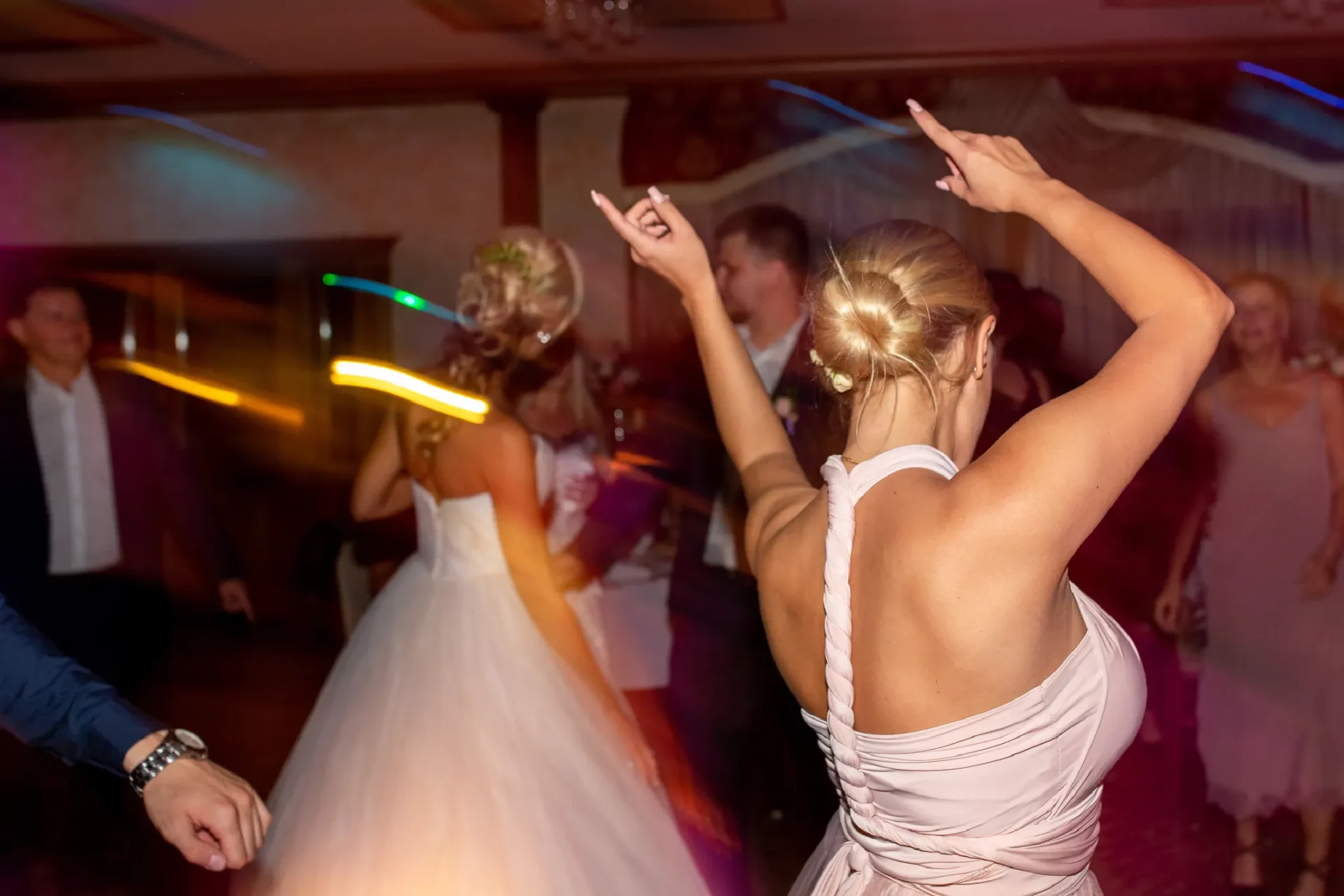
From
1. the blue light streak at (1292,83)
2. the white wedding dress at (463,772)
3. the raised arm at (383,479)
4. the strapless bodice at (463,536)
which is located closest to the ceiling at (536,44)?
the blue light streak at (1292,83)

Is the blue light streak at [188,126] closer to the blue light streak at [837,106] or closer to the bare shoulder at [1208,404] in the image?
the blue light streak at [837,106]

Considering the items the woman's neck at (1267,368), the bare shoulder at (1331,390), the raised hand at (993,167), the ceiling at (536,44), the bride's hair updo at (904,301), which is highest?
the ceiling at (536,44)

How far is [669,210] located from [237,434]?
6048 mm

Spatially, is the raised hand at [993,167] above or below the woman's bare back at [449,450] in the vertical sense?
above

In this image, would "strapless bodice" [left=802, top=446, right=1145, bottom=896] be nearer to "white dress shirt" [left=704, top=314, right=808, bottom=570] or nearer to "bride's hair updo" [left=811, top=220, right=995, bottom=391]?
"bride's hair updo" [left=811, top=220, right=995, bottom=391]

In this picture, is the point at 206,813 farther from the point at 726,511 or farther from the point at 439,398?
the point at 726,511

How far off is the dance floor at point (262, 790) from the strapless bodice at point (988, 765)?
76.2 inches

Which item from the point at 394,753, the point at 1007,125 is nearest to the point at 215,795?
the point at 394,753

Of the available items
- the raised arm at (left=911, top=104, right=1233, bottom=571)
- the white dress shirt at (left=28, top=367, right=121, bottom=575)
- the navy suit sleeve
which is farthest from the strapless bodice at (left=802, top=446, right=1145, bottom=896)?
the white dress shirt at (left=28, top=367, right=121, bottom=575)

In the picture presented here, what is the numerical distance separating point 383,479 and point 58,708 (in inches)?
51.5

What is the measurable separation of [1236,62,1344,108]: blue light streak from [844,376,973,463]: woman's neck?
5236 millimetres

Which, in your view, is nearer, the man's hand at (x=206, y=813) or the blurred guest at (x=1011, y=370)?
the man's hand at (x=206, y=813)

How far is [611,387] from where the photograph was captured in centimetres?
410

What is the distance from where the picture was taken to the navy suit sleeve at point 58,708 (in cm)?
130
